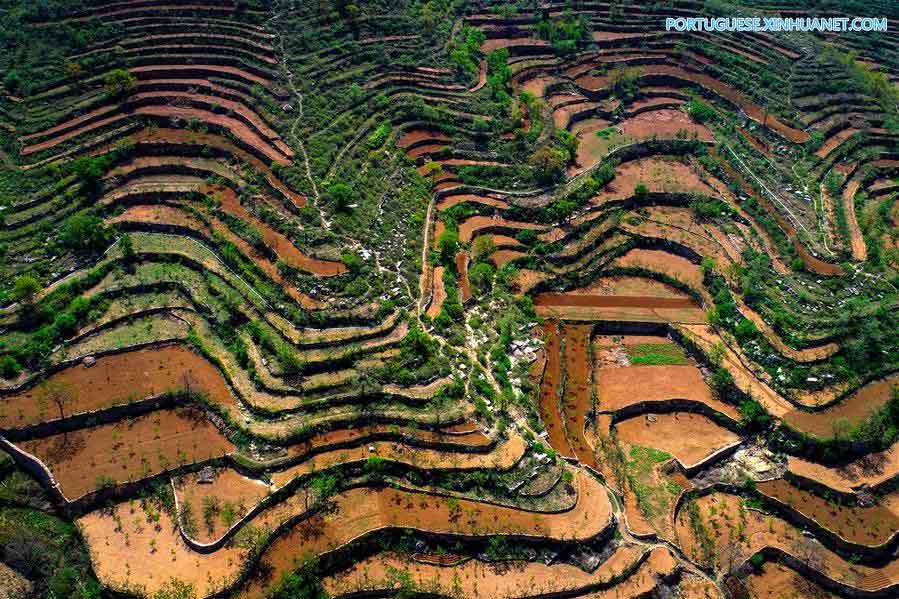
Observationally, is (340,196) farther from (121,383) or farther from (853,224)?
(853,224)

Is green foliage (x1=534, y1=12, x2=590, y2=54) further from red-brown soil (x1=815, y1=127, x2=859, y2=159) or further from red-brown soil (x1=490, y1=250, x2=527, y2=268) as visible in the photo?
red-brown soil (x1=490, y1=250, x2=527, y2=268)

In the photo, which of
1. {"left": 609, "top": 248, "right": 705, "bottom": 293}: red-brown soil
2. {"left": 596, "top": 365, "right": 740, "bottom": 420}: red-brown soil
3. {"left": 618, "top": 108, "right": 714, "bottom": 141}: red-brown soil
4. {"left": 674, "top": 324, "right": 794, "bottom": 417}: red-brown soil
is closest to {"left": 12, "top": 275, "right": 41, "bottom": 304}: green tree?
{"left": 596, "top": 365, "right": 740, "bottom": 420}: red-brown soil

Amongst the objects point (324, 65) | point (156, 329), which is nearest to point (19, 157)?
point (156, 329)

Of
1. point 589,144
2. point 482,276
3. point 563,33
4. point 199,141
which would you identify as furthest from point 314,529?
point 563,33

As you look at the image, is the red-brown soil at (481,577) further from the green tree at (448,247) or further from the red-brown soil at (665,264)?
the red-brown soil at (665,264)

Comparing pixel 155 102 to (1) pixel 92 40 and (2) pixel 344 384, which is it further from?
(2) pixel 344 384

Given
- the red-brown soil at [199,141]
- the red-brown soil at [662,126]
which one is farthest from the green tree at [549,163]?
the red-brown soil at [199,141]

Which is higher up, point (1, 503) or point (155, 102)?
point (155, 102)
